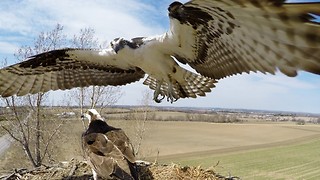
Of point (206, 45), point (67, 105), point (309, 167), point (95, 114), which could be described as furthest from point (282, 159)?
point (206, 45)

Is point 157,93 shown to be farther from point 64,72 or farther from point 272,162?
point 272,162

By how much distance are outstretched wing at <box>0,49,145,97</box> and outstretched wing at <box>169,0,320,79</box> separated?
5.30 ft

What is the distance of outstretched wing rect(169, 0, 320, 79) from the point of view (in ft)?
4.85

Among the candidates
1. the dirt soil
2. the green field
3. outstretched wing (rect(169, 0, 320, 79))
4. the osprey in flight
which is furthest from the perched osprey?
the green field

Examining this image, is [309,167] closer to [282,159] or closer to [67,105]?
[282,159]

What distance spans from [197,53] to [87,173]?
2.83 metres

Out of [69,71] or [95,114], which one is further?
[95,114]

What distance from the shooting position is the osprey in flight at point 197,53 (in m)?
1.55

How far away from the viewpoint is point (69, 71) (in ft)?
17.1

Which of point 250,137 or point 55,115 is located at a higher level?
point 55,115

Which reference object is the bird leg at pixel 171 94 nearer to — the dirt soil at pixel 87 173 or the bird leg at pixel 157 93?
the bird leg at pixel 157 93

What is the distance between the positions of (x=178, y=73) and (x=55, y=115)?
58.9 ft

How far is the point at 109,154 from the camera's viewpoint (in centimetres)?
465

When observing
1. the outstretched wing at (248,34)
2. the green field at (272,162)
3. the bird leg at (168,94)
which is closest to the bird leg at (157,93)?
the bird leg at (168,94)
